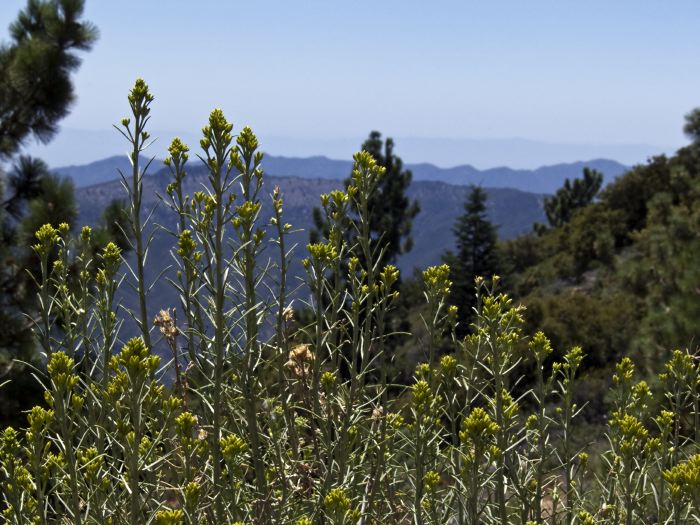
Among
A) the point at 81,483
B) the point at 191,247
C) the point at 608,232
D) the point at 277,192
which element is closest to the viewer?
the point at 81,483

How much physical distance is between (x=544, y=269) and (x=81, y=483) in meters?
37.8

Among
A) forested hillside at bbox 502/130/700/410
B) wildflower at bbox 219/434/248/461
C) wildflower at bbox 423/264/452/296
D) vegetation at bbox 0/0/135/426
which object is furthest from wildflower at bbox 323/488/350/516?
vegetation at bbox 0/0/135/426

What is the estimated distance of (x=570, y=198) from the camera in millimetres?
57438

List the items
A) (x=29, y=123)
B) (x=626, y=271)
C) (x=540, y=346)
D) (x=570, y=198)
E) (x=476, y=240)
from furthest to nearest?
(x=570, y=198) → (x=476, y=240) → (x=626, y=271) → (x=29, y=123) → (x=540, y=346)

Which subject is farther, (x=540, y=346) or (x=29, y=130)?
(x=29, y=130)

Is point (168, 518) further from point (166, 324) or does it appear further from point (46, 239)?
point (166, 324)

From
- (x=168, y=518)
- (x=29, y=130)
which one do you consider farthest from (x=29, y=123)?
(x=168, y=518)

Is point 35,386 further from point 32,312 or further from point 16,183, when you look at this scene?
point 16,183

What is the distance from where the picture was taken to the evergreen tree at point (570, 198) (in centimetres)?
5681

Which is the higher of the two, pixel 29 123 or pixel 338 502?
pixel 29 123

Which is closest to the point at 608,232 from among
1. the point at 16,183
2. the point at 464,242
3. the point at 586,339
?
the point at 464,242

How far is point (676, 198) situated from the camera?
28.1m

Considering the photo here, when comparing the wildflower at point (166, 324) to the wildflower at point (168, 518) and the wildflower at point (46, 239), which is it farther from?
the wildflower at point (168, 518)

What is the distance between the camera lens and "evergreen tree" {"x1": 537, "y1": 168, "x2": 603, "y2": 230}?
56.8 m
